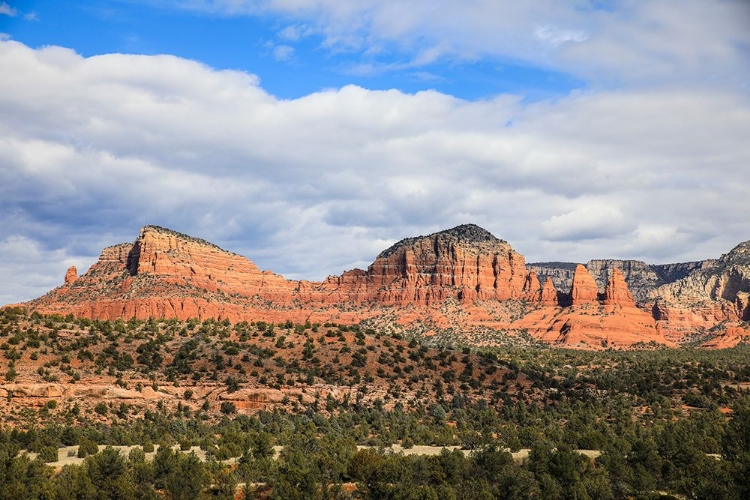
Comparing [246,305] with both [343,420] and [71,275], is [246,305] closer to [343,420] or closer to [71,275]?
[71,275]

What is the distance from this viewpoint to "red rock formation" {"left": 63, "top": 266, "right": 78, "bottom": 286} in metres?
181

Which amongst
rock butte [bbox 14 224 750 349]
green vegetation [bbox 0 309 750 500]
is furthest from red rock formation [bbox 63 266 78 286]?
green vegetation [bbox 0 309 750 500]

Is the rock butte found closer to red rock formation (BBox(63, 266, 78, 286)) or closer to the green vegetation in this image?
red rock formation (BBox(63, 266, 78, 286))

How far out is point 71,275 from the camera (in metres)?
183

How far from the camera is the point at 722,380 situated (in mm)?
87250

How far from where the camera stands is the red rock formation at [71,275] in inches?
7131

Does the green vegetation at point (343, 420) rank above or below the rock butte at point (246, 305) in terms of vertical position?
below

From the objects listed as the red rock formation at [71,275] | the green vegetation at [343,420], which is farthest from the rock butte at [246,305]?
the green vegetation at [343,420]

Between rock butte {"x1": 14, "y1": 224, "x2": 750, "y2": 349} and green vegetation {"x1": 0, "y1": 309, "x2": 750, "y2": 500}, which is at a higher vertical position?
rock butte {"x1": 14, "y1": 224, "x2": 750, "y2": 349}

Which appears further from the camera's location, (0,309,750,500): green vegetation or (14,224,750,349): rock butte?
(14,224,750,349): rock butte

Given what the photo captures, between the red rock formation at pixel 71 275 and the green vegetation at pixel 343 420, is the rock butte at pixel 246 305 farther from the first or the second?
the green vegetation at pixel 343 420

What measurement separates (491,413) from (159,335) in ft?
116

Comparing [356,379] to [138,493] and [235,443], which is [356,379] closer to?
[235,443]

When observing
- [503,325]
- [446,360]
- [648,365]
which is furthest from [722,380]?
[503,325]
